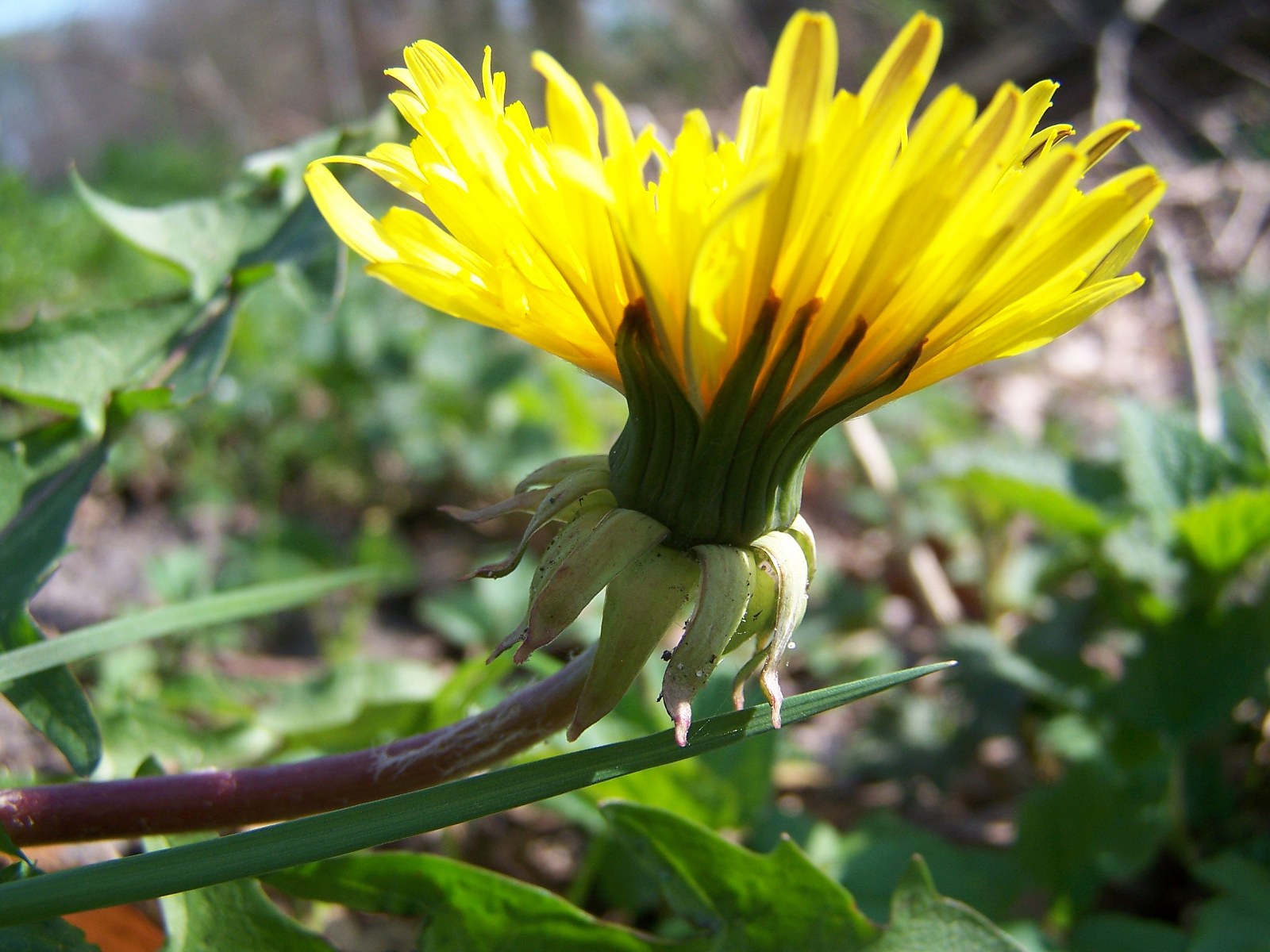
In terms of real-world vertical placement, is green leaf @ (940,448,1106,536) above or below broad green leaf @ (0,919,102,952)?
above

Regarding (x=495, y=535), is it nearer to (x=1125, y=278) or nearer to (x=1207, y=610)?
(x=1207, y=610)

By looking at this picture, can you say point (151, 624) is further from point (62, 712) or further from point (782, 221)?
point (782, 221)

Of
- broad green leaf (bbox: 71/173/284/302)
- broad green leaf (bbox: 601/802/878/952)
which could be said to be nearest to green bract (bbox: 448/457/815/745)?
broad green leaf (bbox: 601/802/878/952)

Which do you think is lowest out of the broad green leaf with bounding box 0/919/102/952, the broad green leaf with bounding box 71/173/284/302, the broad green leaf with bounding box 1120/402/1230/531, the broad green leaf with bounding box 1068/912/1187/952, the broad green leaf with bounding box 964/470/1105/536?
the broad green leaf with bounding box 1068/912/1187/952

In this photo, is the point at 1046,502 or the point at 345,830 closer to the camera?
the point at 345,830

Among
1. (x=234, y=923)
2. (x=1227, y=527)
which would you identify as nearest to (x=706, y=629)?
(x=234, y=923)

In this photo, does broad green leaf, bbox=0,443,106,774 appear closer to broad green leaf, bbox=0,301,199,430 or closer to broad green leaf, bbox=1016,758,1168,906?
broad green leaf, bbox=0,301,199,430
